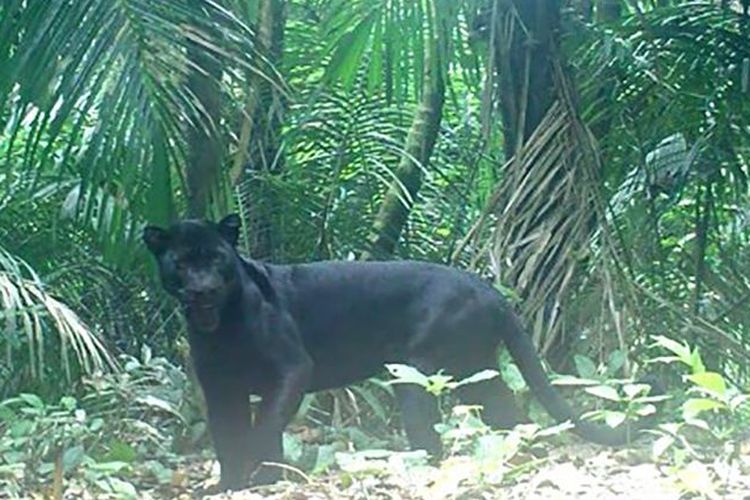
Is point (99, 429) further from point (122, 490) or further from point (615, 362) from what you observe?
point (615, 362)

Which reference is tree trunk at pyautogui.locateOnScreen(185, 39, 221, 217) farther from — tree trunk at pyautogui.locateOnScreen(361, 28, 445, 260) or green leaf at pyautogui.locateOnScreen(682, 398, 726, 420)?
green leaf at pyautogui.locateOnScreen(682, 398, 726, 420)

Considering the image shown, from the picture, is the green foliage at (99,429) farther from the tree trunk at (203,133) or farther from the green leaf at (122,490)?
the tree trunk at (203,133)

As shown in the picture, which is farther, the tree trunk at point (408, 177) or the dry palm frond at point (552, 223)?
the tree trunk at point (408, 177)

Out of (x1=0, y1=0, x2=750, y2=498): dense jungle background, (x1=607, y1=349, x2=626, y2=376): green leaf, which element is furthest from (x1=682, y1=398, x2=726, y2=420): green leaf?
(x1=607, y1=349, x2=626, y2=376): green leaf

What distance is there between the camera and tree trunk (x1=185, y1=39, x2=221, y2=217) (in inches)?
204

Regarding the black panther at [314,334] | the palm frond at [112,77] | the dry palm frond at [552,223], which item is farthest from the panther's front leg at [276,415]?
the dry palm frond at [552,223]

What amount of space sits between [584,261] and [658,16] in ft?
3.66

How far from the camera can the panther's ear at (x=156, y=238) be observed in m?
5.39

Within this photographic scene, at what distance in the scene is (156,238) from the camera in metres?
5.43

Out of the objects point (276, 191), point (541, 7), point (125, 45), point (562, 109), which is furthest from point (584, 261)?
point (125, 45)

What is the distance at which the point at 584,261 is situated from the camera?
6.07 m

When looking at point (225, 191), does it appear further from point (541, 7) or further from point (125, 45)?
point (541, 7)

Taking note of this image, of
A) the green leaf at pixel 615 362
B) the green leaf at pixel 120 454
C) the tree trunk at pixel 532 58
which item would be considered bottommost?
the green leaf at pixel 120 454

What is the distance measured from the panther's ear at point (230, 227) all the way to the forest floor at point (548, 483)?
143cm
